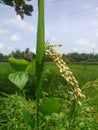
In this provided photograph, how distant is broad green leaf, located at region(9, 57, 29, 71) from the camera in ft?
3.14

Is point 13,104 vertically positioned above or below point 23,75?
below

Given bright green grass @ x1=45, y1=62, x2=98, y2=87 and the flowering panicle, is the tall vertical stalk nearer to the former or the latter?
the flowering panicle

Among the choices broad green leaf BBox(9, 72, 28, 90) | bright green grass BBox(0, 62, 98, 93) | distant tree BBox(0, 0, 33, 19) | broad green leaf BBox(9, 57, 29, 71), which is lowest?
bright green grass BBox(0, 62, 98, 93)

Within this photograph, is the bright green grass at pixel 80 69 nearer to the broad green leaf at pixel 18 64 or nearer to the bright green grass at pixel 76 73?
the bright green grass at pixel 76 73

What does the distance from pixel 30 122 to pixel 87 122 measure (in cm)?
133

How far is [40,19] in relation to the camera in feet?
2.42

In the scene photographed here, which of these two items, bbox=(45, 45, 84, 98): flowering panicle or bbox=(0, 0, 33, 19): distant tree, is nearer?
bbox=(45, 45, 84, 98): flowering panicle

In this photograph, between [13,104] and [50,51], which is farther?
[13,104]

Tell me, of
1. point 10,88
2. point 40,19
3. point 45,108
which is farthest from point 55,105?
point 10,88

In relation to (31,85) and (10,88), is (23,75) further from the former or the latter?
(10,88)

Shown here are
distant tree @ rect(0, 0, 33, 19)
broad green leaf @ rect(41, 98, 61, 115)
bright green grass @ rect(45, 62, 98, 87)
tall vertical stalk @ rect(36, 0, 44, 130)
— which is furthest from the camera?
distant tree @ rect(0, 0, 33, 19)

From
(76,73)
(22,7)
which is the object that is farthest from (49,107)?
(22,7)

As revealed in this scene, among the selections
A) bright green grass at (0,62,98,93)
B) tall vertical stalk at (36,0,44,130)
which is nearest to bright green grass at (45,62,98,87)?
bright green grass at (0,62,98,93)

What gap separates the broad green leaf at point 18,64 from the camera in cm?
96
